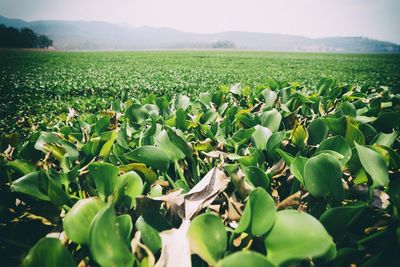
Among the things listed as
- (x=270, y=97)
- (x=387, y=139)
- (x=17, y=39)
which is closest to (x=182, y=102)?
(x=270, y=97)

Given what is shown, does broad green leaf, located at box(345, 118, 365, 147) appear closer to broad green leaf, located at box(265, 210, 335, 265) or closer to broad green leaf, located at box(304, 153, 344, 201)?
broad green leaf, located at box(304, 153, 344, 201)

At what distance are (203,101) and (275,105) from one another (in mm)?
527

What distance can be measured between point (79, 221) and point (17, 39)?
9550cm

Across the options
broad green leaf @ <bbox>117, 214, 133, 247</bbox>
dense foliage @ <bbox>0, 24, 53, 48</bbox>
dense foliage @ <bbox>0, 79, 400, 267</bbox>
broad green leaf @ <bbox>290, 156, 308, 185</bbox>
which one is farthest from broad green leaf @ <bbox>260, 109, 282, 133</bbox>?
dense foliage @ <bbox>0, 24, 53, 48</bbox>

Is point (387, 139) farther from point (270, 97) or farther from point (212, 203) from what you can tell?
point (270, 97)

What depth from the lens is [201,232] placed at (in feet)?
1.82

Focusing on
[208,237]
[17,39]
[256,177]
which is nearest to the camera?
[208,237]

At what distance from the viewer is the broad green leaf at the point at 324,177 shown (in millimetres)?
672

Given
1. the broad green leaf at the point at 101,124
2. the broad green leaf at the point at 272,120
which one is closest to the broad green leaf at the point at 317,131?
the broad green leaf at the point at 272,120

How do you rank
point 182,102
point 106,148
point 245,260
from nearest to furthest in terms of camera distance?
point 245,260, point 106,148, point 182,102

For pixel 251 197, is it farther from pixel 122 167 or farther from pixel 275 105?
pixel 275 105

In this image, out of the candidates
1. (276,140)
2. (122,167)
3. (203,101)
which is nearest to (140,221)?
(122,167)

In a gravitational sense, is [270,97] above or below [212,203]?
above

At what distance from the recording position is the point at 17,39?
74.1 metres
